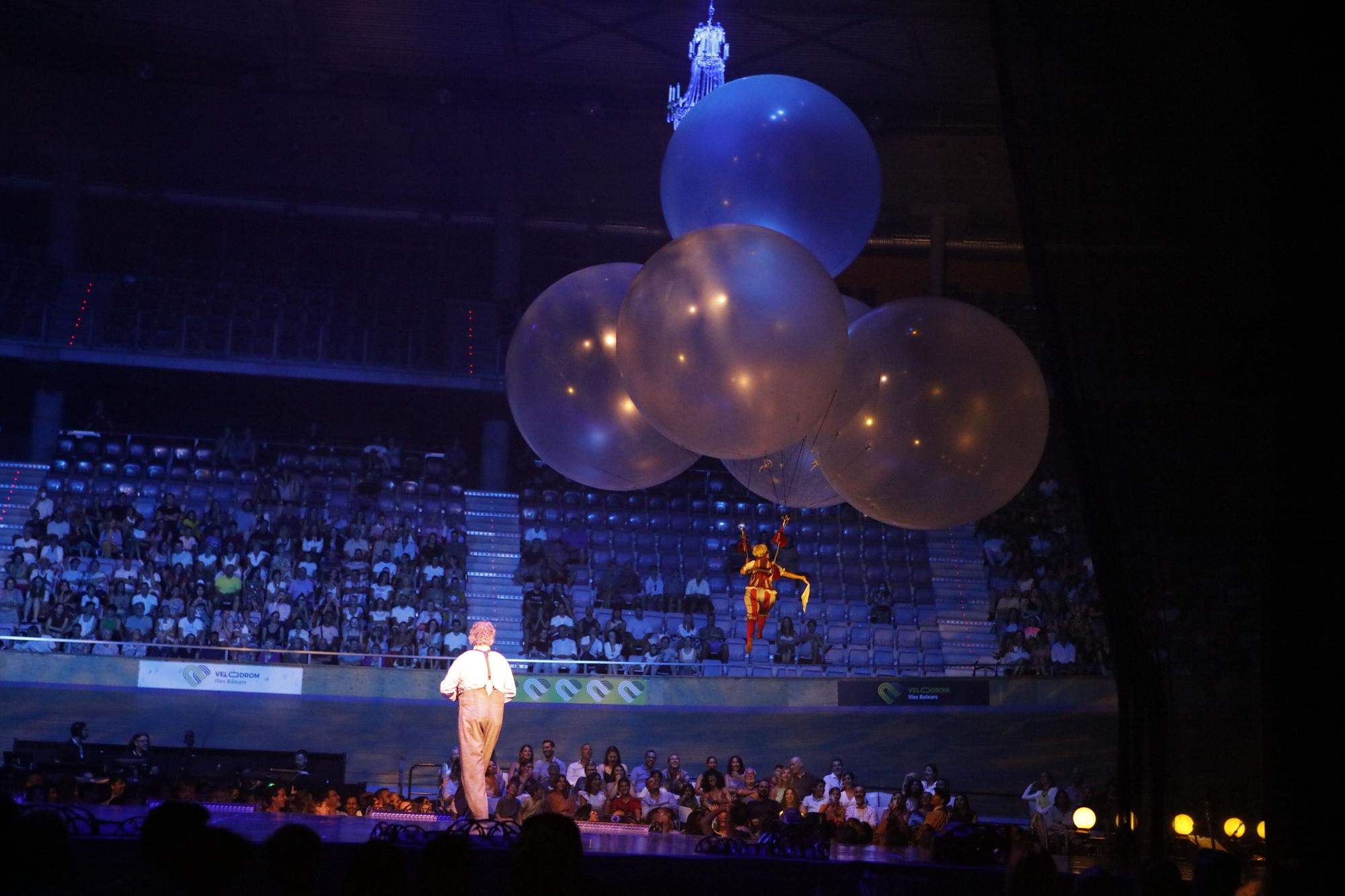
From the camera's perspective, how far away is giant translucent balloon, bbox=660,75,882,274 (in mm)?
5625

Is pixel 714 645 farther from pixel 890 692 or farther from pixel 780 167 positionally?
pixel 780 167

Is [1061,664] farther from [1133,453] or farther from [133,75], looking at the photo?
[133,75]

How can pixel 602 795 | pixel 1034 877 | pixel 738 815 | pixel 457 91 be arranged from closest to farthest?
pixel 1034 877, pixel 738 815, pixel 602 795, pixel 457 91

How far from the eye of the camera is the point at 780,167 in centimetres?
560

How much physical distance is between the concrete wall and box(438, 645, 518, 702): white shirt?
283 inches

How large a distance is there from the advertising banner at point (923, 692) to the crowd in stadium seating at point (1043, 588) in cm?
50

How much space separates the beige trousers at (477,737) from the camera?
26.3ft

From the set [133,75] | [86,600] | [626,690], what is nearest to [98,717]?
[86,600]

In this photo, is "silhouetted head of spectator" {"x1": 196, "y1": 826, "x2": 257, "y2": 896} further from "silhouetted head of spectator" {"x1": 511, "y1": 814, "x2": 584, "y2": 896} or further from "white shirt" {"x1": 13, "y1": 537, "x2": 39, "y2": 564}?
"white shirt" {"x1": 13, "y1": 537, "x2": 39, "y2": 564}

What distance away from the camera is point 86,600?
1527 cm

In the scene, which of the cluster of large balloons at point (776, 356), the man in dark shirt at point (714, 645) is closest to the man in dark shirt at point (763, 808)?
the cluster of large balloons at point (776, 356)

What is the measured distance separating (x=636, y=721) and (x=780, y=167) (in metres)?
11.3

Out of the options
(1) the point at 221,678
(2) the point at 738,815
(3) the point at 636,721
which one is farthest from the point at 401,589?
(2) the point at 738,815

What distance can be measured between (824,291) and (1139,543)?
1.50 metres
